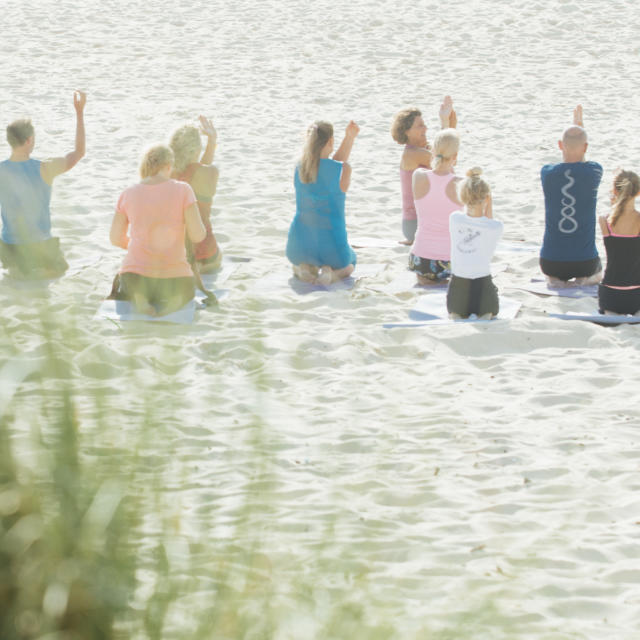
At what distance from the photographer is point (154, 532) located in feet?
6.54

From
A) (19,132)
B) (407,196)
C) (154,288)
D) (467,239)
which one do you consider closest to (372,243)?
(407,196)

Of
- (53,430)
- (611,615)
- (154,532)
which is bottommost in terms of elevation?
(611,615)

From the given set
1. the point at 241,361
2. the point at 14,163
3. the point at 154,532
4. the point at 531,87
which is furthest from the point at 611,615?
the point at 531,87

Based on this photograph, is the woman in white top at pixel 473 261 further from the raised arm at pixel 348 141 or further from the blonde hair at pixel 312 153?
the blonde hair at pixel 312 153

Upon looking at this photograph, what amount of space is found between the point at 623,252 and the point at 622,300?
0.29 metres

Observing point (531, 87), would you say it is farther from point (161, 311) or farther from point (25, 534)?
point (25, 534)

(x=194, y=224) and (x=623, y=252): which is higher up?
(x=194, y=224)

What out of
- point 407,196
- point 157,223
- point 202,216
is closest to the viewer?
point 157,223

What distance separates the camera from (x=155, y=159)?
6.26 metres

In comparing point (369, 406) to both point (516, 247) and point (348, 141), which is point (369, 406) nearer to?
point (348, 141)

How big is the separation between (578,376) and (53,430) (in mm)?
3743

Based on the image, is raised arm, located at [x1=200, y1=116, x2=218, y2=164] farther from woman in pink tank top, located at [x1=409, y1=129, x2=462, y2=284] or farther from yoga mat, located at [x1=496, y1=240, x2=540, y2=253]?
yoga mat, located at [x1=496, y1=240, x2=540, y2=253]

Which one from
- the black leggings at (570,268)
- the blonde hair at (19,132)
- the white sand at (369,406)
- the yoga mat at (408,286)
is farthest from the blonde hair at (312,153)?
the blonde hair at (19,132)

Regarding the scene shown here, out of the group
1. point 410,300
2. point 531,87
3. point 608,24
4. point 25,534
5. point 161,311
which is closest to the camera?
point 25,534
